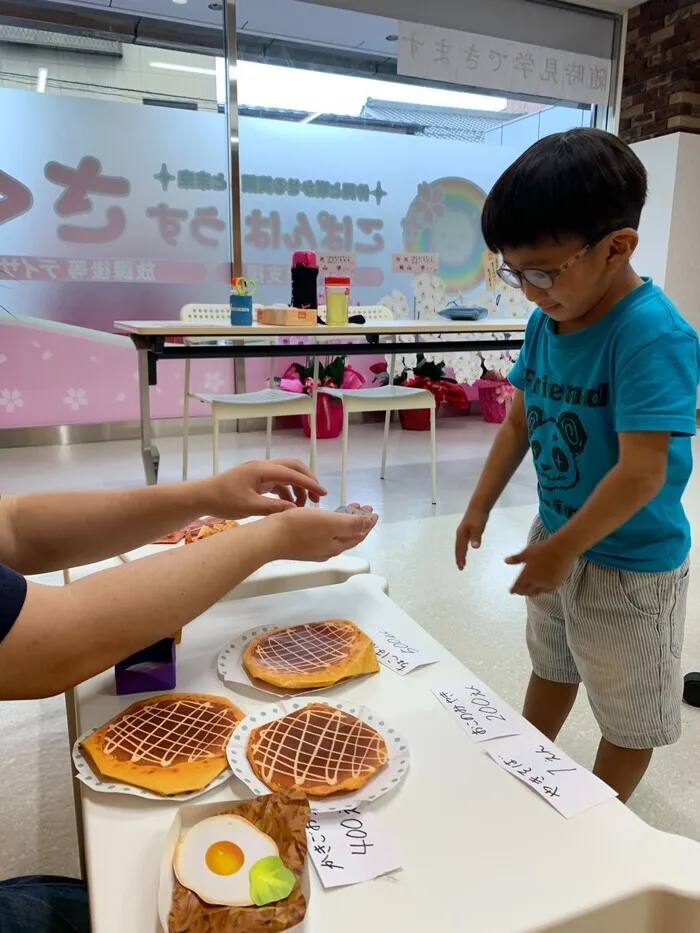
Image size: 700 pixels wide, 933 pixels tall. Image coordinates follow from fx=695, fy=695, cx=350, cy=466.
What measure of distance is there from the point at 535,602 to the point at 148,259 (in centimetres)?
366

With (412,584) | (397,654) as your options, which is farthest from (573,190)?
(412,584)

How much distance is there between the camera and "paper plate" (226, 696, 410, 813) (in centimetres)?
60

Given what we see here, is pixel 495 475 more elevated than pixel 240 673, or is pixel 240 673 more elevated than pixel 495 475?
pixel 495 475

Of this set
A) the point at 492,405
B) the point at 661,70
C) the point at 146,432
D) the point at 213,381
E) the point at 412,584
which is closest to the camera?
the point at 412,584

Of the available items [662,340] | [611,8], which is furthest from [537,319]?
[611,8]

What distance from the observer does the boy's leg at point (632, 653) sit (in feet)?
3.13

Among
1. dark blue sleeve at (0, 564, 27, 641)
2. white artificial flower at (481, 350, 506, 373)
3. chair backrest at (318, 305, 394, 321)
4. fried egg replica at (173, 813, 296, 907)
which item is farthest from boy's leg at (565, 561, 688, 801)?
white artificial flower at (481, 350, 506, 373)

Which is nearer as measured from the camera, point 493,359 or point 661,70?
point 661,70

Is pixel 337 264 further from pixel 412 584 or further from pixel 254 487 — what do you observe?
pixel 254 487

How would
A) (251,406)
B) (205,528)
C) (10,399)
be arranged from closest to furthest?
1. (205,528)
2. (251,406)
3. (10,399)

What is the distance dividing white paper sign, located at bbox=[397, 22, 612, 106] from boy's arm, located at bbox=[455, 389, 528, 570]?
Answer: 392cm

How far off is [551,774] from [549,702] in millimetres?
582

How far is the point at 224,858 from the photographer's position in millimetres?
511

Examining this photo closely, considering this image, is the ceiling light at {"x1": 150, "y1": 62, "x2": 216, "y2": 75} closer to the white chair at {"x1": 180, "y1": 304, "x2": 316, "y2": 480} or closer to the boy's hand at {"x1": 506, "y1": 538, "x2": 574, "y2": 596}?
the white chair at {"x1": 180, "y1": 304, "x2": 316, "y2": 480}
